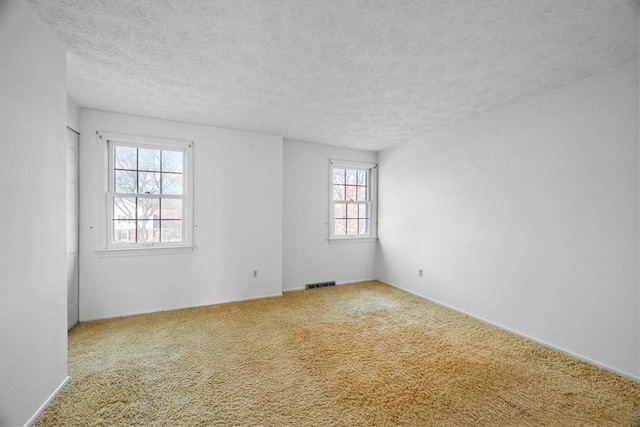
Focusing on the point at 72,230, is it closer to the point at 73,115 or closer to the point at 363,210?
the point at 73,115

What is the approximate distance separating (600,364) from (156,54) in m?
4.57

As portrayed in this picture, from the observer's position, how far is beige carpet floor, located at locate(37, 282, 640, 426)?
5.69 feet

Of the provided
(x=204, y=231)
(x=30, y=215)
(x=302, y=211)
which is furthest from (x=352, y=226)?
(x=30, y=215)

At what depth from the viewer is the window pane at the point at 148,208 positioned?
3.53m

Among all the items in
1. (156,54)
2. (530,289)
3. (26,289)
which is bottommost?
(530,289)

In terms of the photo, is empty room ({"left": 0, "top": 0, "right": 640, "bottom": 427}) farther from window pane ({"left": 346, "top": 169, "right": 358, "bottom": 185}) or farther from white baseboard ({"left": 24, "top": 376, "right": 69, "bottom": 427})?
window pane ({"left": 346, "top": 169, "right": 358, "bottom": 185})

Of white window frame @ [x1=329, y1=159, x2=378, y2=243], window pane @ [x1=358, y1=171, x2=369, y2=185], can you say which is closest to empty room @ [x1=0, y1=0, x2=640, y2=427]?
white window frame @ [x1=329, y1=159, x2=378, y2=243]

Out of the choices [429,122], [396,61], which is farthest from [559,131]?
[396,61]

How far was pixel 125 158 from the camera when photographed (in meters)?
3.47

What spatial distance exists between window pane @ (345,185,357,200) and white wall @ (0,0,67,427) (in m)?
3.96

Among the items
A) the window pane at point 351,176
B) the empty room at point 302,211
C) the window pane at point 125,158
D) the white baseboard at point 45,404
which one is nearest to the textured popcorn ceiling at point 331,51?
the empty room at point 302,211

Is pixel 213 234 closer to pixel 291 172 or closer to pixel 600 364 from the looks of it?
pixel 291 172

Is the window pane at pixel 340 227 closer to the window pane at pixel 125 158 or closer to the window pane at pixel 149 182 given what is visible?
the window pane at pixel 149 182

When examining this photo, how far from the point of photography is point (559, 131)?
2.59 meters
